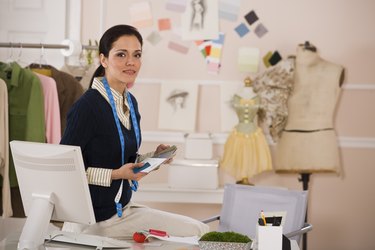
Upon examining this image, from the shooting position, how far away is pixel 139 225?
287 cm

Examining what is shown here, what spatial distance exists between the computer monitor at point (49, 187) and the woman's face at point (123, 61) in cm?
58

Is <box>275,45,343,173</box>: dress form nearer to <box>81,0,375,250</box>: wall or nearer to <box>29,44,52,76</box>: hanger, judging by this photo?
<box>81,0,375,250</box>: wall

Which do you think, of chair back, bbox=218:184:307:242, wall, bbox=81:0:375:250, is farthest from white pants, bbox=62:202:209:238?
wall, bbox=81:0:375:250

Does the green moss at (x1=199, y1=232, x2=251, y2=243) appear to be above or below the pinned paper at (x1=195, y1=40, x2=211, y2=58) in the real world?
below

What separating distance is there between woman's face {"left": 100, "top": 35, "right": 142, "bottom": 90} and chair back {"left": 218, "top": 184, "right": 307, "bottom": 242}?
1.07 m

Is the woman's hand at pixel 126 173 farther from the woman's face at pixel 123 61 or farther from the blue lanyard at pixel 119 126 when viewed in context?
the woman's face at pixel 123 61

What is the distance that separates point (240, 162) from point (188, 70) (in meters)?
0.83

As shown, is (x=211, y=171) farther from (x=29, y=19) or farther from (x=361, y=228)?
(x=29, y=19)

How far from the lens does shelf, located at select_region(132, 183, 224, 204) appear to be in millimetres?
4703

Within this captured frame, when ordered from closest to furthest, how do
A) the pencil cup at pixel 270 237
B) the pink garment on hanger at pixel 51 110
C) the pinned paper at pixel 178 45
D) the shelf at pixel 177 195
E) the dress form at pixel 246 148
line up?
the pencil cup at pixel 270 237, the pink garment on hanger at pixel 51 110, the shelf at pixel 177 195, the dress form at pixel 246 148, the pinned paper at pixel 178 45

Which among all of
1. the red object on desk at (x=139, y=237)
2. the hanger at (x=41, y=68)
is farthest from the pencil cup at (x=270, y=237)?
the hanger at (x=41, y=68)

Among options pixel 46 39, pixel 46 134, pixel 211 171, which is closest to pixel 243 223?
pixel 211 171

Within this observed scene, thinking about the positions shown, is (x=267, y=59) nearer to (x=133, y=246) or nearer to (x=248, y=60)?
(x=248, y=60)

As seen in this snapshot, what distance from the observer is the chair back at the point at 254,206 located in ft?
11.8
